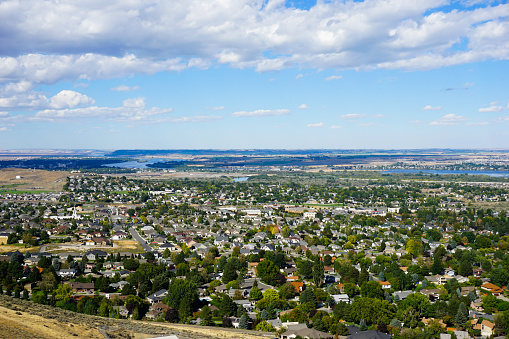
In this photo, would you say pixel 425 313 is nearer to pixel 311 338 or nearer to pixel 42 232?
pixel 311 338

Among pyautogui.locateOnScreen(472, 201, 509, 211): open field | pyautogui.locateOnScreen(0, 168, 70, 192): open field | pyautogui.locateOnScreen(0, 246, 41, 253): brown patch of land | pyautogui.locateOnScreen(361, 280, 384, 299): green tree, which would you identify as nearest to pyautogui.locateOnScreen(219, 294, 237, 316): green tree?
pyautogui.locateOnScreen(361, 280, 384, 299): green tree

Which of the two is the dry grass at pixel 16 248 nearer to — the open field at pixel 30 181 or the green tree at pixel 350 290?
the green tree at pixel 350 290

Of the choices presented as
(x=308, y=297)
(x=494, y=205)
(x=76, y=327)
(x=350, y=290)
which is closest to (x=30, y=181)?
(x=494, y=205)

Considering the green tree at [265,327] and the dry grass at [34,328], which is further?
the green tree at [265,327]

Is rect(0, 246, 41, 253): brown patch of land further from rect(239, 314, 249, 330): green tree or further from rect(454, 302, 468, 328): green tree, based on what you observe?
rect(454, 302, 468, 328): green tree

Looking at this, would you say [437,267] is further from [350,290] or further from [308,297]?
[308,297]

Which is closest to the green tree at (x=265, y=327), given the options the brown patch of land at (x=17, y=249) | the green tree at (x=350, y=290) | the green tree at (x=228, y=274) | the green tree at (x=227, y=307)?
the green tree at (x=227, y=307)
